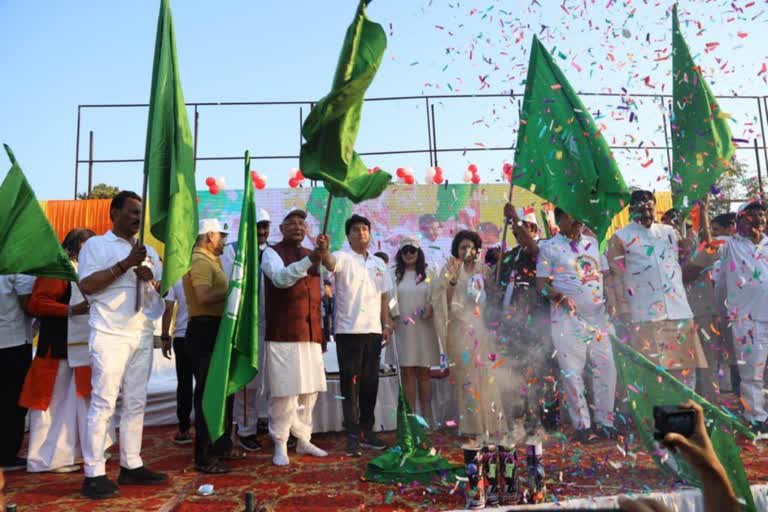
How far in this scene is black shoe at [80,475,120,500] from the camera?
354 cm

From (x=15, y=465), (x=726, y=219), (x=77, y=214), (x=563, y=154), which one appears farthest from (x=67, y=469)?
(x=77, y=214)

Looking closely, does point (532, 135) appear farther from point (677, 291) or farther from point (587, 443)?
point (587, 443)

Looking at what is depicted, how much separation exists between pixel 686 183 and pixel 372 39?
277 cm

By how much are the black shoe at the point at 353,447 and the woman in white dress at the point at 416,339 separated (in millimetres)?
742

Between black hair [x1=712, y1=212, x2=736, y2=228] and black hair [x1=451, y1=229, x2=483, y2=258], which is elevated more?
black hair [x1=712, y1=212, x2=736, y2=228]

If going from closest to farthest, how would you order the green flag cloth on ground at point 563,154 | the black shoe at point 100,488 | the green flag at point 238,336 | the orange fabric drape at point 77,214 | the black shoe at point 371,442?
the black shoe at point 100,488 → the green flag at point 238,336 → the green flag cloth on ground at point 563,154 → the black shoe at point 371,442 → the orange fabric drape at point 77,214

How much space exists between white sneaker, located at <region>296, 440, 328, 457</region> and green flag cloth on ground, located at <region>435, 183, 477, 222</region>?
8.45 meters

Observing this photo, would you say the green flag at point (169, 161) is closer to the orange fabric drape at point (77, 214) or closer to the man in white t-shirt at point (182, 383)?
the man in white t-shirt at point (182, 383)

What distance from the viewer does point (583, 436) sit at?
4.58m

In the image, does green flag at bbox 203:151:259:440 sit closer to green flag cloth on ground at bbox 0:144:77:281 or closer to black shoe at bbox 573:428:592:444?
green flag cloth on ground at bbox 0:144:77:281

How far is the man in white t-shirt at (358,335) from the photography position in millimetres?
4695

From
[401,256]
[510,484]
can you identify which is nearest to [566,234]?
[401,256]

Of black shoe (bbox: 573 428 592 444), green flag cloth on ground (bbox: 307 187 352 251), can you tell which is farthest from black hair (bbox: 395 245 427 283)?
green flag cloth on ground (bbox: 307 187 352 251)

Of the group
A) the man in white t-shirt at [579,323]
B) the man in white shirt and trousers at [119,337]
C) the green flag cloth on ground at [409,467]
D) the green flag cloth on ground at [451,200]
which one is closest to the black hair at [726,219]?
the man in white t-shirt at [579,323]
